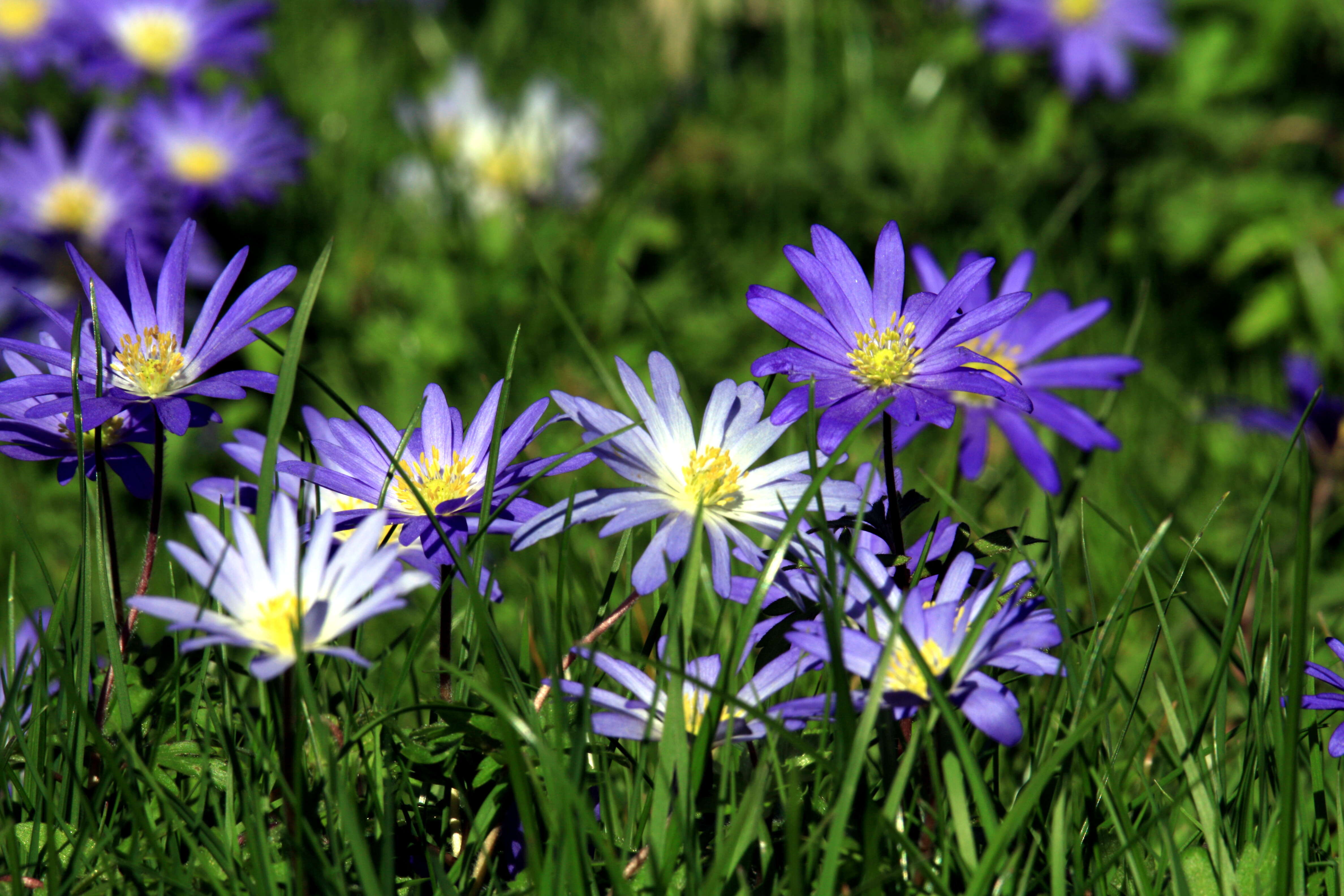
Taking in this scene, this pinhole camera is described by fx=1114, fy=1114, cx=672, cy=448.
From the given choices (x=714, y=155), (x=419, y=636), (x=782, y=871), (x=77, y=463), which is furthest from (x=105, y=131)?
(x=782, y=871)

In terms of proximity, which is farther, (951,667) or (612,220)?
(612,220)

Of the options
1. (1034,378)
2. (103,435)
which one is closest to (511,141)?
(1034,378)

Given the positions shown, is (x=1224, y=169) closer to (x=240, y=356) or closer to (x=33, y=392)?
(x=240, y=356)

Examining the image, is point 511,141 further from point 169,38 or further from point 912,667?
point 912,667

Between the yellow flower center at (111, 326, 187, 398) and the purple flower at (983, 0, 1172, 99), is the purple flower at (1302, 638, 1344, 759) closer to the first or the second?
the yellow flower center at (111, 326, 187, 398)

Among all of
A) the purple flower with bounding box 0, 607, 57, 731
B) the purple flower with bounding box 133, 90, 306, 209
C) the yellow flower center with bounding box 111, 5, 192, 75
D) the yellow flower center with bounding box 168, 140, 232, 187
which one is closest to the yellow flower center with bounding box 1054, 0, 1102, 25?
the purple flower with bounding box 133, 90, 306, 209

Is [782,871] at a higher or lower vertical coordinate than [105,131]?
lower

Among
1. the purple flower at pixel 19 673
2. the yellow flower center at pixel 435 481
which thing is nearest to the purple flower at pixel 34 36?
the purple flower at pixel 19 673

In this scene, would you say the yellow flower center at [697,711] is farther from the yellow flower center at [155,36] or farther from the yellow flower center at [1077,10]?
the yellow flower center at [155,36]
